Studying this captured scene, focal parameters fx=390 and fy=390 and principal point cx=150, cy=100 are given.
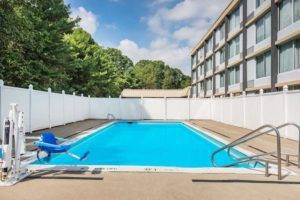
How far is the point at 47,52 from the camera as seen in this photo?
29312mm

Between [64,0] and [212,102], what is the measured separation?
15.7 m

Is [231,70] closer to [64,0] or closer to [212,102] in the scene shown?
[212,102]

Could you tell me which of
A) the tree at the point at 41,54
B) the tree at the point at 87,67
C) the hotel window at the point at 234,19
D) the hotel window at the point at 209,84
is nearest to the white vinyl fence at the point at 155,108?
the tree at the point at 41,54

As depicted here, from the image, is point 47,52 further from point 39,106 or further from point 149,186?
point 149,186

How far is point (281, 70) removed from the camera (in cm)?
2517

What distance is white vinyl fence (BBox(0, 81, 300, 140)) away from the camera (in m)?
17.0

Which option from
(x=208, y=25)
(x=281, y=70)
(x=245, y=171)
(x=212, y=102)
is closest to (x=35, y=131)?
(x=245, y=171)

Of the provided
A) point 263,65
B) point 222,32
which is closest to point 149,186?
point 263,65

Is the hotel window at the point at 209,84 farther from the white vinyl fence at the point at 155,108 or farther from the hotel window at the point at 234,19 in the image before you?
the white vinyl fence at the point at 155,108

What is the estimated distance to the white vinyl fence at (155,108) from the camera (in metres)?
17.0

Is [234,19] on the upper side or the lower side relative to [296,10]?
upper

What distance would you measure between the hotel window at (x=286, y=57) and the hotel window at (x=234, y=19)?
13.0 meters

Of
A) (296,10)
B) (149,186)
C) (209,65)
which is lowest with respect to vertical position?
(149,186)

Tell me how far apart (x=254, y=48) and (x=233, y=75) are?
26.6 feet
